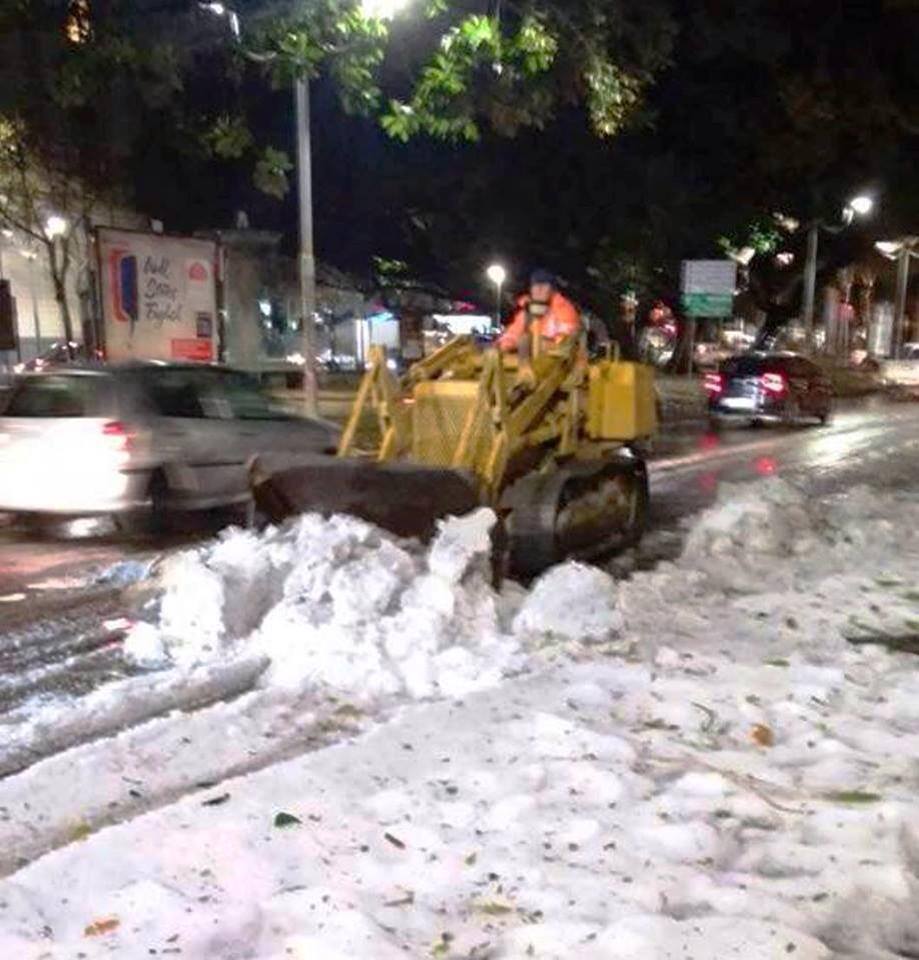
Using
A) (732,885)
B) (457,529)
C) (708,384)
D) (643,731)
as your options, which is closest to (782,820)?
(732,885)

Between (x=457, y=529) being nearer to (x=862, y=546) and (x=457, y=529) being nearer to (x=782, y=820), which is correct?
(x=782, y=820)

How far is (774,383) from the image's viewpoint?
1024 inches

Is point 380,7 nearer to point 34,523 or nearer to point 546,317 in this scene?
point 546,317

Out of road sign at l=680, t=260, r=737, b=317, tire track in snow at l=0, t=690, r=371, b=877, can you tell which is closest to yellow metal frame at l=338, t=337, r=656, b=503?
tire track in snow at l=0, t=690, r=371, b=877

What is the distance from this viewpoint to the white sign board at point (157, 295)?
1855 centimetres

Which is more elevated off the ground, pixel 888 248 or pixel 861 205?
pixel 861 205

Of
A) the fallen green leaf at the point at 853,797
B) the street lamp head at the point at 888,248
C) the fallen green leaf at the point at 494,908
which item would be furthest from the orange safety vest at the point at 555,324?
the street lamp head at the point at 888,248

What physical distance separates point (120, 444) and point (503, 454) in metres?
3.87

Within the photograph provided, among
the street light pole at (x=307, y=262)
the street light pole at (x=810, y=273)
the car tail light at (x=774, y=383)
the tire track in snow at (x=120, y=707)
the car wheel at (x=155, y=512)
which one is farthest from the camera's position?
the street light pole at (x=810, y=273)

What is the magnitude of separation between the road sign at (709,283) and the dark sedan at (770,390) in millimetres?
4997

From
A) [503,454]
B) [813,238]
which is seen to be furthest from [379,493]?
[813,238]

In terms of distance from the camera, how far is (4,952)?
3699 mm

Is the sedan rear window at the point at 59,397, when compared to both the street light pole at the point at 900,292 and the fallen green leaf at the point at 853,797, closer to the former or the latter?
the fallen green leaf at the point at 853,797

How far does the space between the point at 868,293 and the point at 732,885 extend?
66.1 m
